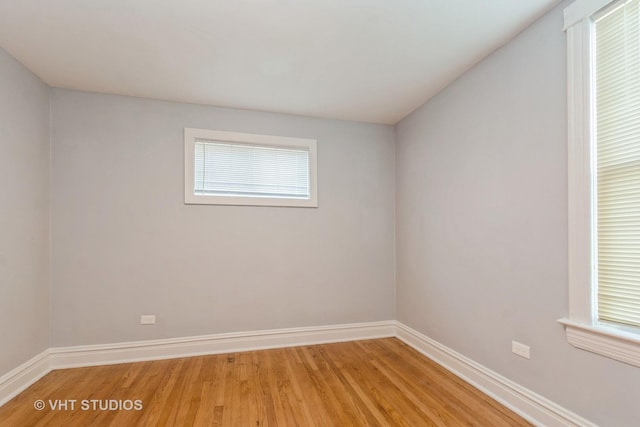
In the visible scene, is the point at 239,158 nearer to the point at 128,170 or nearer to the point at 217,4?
the point at 128,170

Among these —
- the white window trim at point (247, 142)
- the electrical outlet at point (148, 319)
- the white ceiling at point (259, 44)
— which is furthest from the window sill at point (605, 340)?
the electrical outlet at point (148, 319)

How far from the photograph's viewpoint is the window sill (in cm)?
144

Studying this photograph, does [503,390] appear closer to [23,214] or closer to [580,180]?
[580,180]

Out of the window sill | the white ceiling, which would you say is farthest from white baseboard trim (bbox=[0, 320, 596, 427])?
the white ceiling

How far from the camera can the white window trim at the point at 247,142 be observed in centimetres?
308

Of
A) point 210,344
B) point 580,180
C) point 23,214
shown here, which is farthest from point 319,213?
point 23,214

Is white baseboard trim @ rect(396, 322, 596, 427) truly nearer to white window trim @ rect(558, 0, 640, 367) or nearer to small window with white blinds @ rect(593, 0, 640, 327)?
white window trim @ rect(558, 0, 640, 367)

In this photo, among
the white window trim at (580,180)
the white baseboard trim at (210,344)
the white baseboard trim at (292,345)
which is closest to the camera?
the white window trim at (580,180)

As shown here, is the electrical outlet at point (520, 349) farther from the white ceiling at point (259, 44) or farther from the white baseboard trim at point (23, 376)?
the white baseboard trim at point (23, 376)

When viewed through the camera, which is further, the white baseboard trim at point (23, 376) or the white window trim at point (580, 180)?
the white baseboard trim at point (23, 376)

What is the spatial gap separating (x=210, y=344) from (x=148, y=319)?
66 centimetres

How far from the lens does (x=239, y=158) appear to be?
327cm

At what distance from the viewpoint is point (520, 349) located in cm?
203

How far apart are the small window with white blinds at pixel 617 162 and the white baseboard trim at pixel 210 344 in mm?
2344
